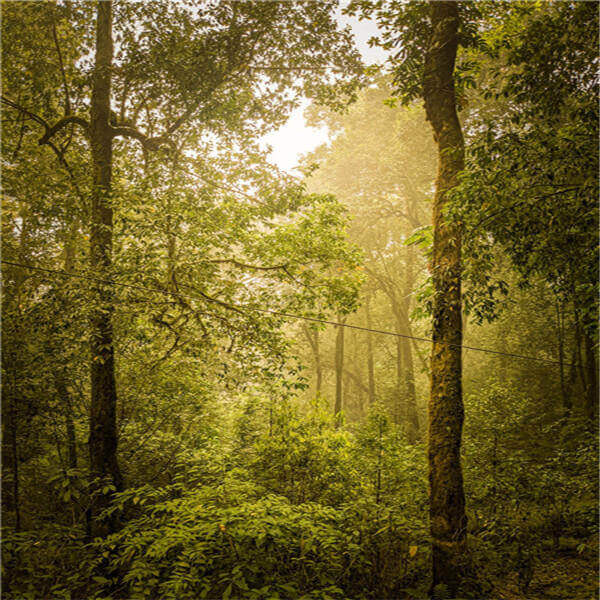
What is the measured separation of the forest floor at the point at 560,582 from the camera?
145 inches

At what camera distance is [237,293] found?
588 cm

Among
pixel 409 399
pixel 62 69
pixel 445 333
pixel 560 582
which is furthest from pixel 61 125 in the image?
pixel 409 399

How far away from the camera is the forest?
3336 mm

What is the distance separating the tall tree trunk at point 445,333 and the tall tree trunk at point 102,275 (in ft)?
13.0

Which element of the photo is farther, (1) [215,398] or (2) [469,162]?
(1) [215,398]

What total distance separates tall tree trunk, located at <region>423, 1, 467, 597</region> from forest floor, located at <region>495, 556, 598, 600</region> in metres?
0.86

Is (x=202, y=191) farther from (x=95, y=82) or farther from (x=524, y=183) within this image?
(x=524, y=183)

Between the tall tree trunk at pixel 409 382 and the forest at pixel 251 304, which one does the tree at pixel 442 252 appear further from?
the tall tree trunk at pixel 409 382

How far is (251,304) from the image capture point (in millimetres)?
5633

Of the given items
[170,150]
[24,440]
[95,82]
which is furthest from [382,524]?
[95,82]

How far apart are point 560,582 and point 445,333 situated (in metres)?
3.13

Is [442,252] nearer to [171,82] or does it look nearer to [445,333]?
[445,333]

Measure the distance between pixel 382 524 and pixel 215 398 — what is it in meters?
4.07

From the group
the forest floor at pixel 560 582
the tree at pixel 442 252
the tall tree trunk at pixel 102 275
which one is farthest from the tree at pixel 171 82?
the forest floor at pixel 560 582
